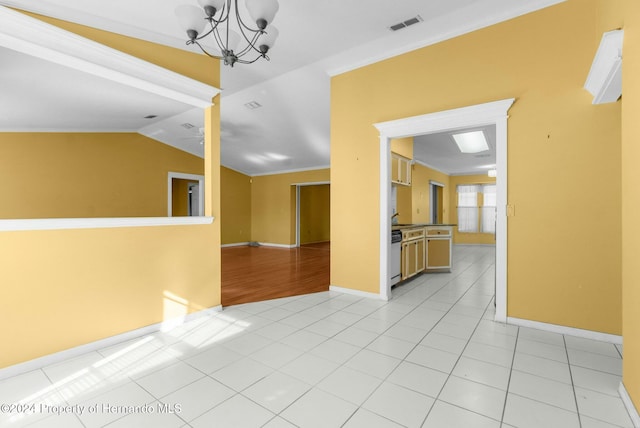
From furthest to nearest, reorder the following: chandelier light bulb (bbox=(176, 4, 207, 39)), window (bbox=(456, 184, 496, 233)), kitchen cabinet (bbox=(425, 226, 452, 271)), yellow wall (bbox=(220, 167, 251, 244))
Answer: window (bbox=(456, 184, 496, 233)), yellow wall (bbox=(220, 167, 251, 244)), kitchen cabinet (bbox=(425, 226, 452, 271)), chandelier light bulb (bbox=(176, 4, 207, 39))

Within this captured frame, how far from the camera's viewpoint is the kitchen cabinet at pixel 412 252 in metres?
4.60

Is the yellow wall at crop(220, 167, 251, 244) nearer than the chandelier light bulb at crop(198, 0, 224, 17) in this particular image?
No

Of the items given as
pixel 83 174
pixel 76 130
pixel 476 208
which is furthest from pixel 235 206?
pixel 476 208

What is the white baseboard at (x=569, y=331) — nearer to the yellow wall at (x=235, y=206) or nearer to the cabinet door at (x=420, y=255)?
the cabinet door at (x=420, y=255)

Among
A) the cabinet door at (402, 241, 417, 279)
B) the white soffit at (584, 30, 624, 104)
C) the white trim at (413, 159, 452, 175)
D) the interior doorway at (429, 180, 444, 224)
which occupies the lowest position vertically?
the cabinet door at (402, 241, 417, 279)

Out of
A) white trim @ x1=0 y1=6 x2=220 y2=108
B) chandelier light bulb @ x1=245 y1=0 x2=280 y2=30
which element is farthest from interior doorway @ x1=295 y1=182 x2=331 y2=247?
chandelier light bulb @ x1=245 y1=0 x2=280 y2=30

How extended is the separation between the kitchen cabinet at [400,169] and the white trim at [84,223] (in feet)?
9.51

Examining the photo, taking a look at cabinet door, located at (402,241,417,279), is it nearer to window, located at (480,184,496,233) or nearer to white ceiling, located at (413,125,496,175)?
white ceiling, located at (413,125,496,175)

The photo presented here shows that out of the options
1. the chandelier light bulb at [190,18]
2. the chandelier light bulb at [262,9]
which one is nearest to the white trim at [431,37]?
the chandelier light bulb at [262,9]

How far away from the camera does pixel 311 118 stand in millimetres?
5879

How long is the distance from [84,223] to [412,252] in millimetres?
4342

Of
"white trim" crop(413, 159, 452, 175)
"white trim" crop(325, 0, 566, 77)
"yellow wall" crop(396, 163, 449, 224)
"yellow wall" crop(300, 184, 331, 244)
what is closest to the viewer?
"white trim" crop(325, 0, 566, 77)

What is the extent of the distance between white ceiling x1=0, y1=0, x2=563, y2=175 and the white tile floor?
2.84 m

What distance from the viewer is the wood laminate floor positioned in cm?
423
